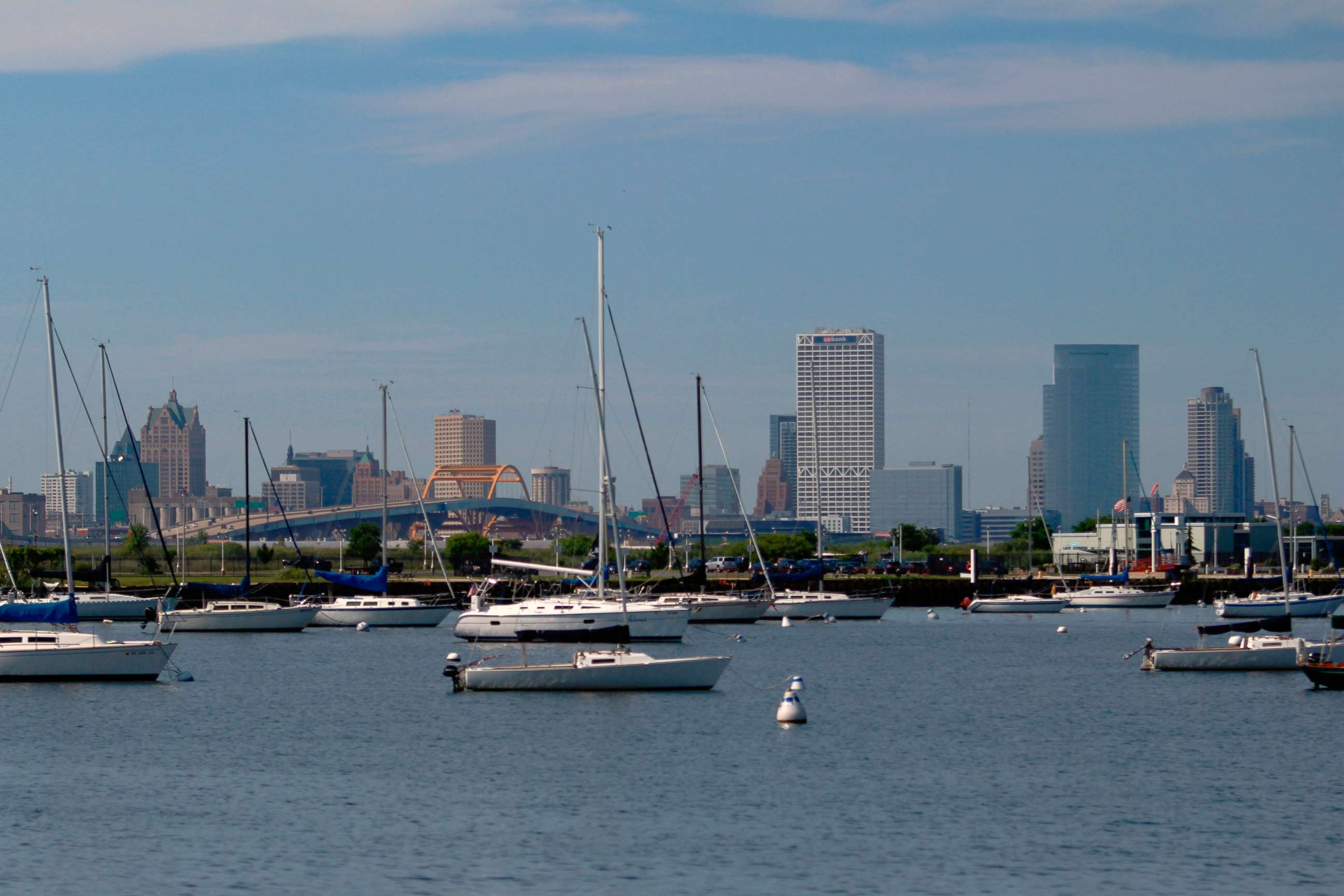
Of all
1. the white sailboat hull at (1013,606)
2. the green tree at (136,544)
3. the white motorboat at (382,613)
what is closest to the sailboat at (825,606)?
the white sailboat hull at (1013,606)

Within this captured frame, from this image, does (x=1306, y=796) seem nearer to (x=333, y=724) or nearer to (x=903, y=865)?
(x=903, y=865)

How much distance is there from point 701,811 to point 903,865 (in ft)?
18.1

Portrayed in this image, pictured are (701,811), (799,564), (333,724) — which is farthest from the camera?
(799,564)

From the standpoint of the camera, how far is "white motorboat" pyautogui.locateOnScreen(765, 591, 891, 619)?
93.4 meters

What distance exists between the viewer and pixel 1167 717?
1802 inches

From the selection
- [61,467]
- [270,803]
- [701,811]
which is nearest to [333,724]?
[270,803]

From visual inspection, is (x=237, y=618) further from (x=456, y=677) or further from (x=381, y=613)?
(x=456, y=677)

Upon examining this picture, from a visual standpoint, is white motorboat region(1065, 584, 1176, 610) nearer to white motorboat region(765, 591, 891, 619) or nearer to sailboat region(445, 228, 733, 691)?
white motorboat region(765, 591, 891, 619)

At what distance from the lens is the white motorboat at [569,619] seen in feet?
214

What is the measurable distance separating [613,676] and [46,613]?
18030mm

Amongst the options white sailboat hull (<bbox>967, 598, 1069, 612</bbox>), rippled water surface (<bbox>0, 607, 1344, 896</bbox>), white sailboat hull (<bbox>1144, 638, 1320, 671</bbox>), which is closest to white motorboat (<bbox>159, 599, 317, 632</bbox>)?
rippled water surface (<bbox>0, 607, 1344, 896</bbox>)

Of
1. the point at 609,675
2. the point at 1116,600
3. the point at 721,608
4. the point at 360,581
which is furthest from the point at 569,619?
the point at 1116,600

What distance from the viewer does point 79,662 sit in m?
51.0

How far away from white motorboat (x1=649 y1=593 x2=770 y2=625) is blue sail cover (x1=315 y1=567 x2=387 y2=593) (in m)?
14.4
